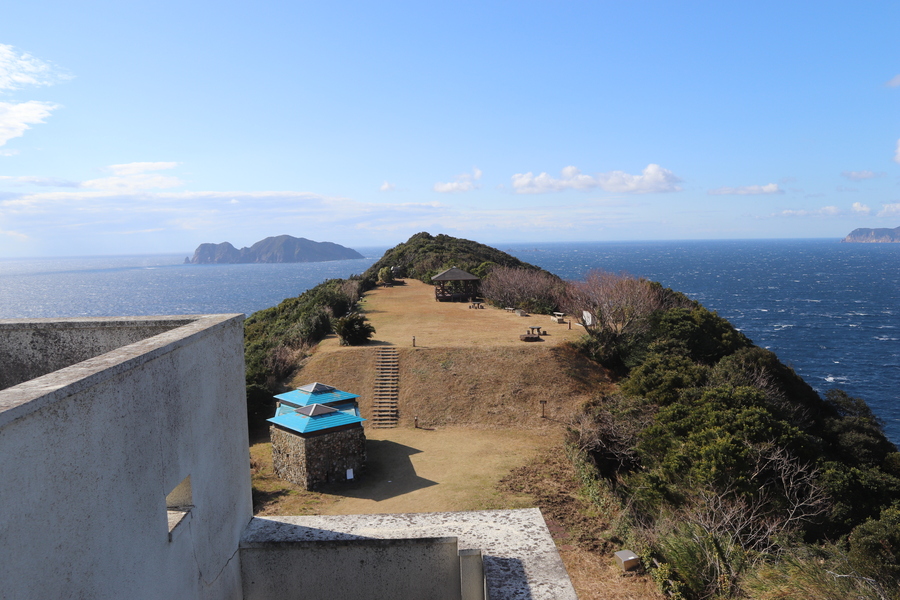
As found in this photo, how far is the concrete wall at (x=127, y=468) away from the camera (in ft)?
8.99

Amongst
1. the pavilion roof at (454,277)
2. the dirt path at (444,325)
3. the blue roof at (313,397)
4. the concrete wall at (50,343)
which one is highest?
the concrete wall at (50,343)

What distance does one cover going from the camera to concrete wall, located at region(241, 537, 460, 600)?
5.69 m

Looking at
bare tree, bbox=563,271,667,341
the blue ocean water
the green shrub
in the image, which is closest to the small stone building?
the green shrub

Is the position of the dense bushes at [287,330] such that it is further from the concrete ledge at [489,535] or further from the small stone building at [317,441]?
the concrete ledge at [489,535]

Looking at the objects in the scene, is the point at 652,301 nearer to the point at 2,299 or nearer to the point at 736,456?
the point at 736,456

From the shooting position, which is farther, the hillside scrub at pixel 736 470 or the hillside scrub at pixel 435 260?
the hillside scrub at pixel 435 260

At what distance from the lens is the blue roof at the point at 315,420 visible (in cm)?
1504

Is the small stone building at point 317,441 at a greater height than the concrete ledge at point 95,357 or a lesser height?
lesser

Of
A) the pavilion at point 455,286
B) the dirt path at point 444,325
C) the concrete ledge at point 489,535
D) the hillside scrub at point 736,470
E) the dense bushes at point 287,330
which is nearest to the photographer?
the concrete ledge at point 489,535

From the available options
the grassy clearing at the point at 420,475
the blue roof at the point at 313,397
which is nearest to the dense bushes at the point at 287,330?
the grassy clearing at the point at 420,475

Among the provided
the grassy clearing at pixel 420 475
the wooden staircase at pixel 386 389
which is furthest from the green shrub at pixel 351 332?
the grassy clearing at pixel 420 475

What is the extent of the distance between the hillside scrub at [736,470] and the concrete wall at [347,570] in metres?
5.06

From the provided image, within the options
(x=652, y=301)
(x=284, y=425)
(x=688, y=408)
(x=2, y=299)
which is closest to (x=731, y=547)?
(x=688, y=408)

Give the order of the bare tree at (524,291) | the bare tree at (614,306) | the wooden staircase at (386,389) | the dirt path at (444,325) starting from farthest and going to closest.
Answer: the bare tree at (524,291) → the dirt path at (444,325) → the bare tree at (614,306) → the wooden staircase at (386,389)
